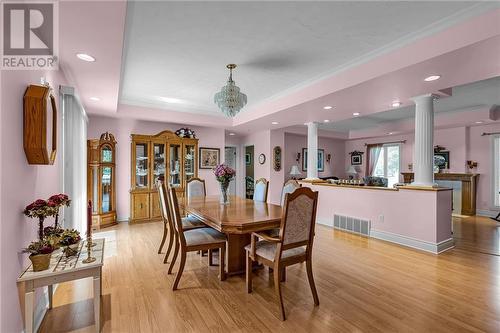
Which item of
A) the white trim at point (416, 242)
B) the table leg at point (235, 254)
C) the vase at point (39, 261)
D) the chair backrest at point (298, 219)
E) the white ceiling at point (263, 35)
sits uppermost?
the white ceiling at point (263, 35)

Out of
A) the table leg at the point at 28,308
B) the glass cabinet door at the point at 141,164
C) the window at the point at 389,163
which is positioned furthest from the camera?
the window at the point at 389,163

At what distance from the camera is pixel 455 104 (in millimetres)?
5418

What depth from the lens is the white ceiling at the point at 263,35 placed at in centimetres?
208

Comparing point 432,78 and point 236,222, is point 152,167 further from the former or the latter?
point 432,78

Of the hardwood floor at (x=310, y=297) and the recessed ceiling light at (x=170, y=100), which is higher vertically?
the recessed ceiling light at (x=170, y=100)

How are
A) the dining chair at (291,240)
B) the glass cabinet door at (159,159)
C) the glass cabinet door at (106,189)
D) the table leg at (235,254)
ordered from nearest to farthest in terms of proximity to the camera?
the dining chair at (291,240) → the table leg at (235,254) → the glass cabinet door at (106,189) → the glass cabinet door at (159,159)

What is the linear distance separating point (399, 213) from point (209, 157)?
14.6 ft

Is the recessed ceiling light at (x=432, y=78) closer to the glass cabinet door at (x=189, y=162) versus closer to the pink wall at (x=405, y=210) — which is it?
the pink wall at (x=405, y=210)

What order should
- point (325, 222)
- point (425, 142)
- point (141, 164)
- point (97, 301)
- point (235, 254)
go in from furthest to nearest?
point (141, 164), point (325, 222), point (425, 142), point (235, 254), point (97, 301)

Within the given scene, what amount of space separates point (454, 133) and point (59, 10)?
8.47m

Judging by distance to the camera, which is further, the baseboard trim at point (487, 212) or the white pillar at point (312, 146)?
the baseboard trim at point (487, 212)

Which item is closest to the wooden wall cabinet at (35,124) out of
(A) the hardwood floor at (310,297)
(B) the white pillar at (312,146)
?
(A) the hardwood floor at (310,297)

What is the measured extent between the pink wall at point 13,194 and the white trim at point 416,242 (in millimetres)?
4596

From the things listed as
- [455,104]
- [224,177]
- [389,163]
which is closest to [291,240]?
[224,177]
